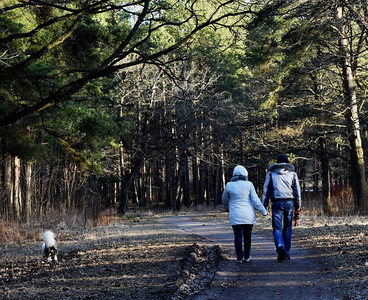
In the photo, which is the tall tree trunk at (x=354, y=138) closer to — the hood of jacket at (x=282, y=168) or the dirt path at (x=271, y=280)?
the dirt path at (x=271, y=280)

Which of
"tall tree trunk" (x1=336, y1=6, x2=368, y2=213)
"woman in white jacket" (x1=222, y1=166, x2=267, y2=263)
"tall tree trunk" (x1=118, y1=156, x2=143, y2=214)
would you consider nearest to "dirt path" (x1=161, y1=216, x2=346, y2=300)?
"woman in white jacket" (x1=222, y1=166, x2=267, y2=263)

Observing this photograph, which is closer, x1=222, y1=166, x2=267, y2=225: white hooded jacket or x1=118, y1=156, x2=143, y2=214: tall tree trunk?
→ x1=222, y1=166, x2=267, y2=225: white hooded jacket

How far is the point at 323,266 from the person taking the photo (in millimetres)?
7418

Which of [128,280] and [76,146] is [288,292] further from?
[76,146]

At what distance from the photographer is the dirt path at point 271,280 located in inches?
225

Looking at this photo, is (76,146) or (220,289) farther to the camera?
(76,146)

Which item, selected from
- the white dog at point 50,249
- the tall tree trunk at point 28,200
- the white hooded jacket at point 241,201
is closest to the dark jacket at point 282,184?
the white hooded jacket at point 241,201

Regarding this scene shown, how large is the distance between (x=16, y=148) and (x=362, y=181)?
45.0 ft

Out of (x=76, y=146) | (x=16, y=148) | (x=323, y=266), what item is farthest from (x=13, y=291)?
(x=76, y=146)

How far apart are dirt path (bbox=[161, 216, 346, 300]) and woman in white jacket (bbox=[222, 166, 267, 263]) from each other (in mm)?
350

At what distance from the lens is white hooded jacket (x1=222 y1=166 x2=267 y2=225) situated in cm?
821

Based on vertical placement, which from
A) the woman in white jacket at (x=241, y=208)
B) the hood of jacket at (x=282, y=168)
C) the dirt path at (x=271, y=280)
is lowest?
the dirt path at (x=271, y=280)

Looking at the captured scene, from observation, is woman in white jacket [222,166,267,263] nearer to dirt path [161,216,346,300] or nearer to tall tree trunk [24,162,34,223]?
dirt path [161,216,346,300]

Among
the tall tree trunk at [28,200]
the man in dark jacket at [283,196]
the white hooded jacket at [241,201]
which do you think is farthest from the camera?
the tall tree trunk at [28,200]
